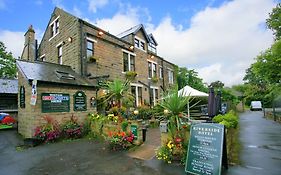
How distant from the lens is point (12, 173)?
4984mm

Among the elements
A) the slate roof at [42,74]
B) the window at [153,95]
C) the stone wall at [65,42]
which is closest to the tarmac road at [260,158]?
the slate roof at [42,74]

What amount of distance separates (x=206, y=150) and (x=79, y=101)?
26.3 feet

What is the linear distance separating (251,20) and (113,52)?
1017cm

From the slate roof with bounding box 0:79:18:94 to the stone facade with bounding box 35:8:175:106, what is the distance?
368 centimetres

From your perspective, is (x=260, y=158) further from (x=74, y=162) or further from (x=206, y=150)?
(x=74, y=162)

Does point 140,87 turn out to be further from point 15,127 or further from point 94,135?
point 15,127

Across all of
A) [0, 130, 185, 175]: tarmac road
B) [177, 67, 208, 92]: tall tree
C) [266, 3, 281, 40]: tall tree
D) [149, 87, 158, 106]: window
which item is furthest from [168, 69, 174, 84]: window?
[0, 130, 185, 175]: tarmac road

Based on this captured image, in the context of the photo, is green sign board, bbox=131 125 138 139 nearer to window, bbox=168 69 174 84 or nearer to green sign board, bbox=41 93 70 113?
green sign board, bbox=41 93 70 113

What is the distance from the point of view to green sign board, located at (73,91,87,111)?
10.2 meters

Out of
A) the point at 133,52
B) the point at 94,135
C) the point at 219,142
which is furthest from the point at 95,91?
the point at 219,142

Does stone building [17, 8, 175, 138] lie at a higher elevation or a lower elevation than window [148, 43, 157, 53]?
lower

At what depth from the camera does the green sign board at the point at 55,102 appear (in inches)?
349

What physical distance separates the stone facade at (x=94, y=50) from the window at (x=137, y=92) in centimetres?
15

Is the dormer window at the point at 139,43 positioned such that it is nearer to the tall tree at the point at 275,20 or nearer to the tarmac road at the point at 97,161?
the tall tree at the point at 275,20
